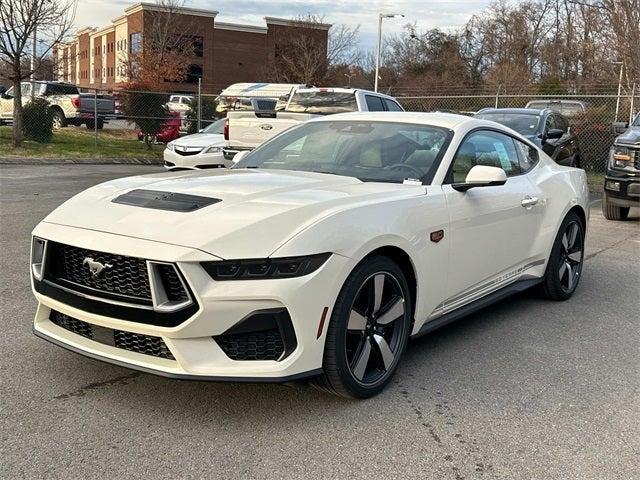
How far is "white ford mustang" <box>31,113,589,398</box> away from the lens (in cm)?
300

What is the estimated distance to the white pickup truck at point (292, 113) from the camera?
38.6 ft

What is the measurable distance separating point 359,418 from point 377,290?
0.65m

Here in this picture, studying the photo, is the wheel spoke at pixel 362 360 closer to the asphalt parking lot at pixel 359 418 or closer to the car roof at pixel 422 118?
the asphalt parking lot at pixel 359 418

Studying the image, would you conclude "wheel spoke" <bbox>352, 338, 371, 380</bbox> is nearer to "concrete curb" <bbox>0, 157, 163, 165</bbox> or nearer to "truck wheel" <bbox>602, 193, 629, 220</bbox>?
"truck wheel" <bbox>602, 193, 629, 220</bbox>

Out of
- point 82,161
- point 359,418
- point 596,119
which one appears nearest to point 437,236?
point 359,418

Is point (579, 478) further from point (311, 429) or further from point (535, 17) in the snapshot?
point (535, 17)

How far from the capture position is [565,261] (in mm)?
5707

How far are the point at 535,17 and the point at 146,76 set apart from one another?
32903 mm

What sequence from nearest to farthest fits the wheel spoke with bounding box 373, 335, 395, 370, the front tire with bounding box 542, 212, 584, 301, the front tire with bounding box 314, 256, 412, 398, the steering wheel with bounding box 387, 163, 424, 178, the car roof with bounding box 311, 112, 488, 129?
the front tire with bounding box 314, 256, 412, 398 → the wheel spoke with bounding box 373, 335, 395, 370 → the steering wheel with bounding box 387, 163, 424, 178 → the car roof with bounding box 311, 112, 488, 129 → the front tire with bounding box 542, 212, 584, 301

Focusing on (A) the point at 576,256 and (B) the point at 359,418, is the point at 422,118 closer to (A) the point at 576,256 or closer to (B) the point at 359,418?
(A) the point at 576,256

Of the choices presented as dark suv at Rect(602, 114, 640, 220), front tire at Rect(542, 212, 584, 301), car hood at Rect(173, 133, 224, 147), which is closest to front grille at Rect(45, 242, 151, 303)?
front tire at Rect(542, 212, 584, 301)

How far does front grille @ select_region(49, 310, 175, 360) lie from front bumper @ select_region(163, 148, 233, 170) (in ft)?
34.2

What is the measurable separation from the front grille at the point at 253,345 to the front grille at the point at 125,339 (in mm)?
268

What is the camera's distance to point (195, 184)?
3.89 m
